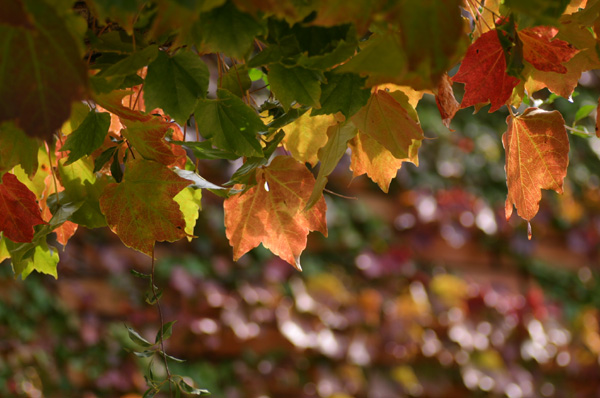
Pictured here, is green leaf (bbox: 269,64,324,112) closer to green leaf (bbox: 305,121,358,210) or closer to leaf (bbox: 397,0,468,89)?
green leaf (bbox: 305,121,358,210)

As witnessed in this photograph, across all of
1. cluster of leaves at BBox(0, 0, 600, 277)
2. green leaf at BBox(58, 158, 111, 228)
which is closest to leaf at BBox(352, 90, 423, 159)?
cluster of leaves at BBox(0, 0, 600, 277)

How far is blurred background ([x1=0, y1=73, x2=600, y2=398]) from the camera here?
1.76 m

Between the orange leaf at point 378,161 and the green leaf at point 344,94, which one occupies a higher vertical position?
the green leaf at point 344,94

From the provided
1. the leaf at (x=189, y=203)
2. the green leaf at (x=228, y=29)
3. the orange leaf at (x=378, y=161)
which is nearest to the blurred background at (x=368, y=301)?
the leaf at (x=189, y=203)

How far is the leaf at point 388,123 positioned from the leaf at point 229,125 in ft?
0.24

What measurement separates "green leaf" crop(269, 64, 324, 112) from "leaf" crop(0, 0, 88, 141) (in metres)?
0.16

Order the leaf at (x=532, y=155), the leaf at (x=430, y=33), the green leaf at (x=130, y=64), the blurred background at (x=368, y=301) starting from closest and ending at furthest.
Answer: the leaf at (x=430, y=33), the green leaf at (x=130, y=64), the leaf at (x=532, y=155), the blurred background at (x=368, y=301)

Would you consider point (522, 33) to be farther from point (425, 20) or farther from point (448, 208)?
point (448, 208)

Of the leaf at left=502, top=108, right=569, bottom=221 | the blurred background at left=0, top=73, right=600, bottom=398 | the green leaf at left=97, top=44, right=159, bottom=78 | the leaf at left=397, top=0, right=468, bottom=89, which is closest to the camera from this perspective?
the leaf at left=397, top=0, right=468, bottom=89

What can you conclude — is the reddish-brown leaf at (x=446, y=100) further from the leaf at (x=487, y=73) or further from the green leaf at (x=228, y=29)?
the green leaf at (x=228, y=29)

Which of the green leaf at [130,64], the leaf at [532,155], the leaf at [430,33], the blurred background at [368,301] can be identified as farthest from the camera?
the blurred background at [368,301]

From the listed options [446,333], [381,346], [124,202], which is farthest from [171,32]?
[446,333]

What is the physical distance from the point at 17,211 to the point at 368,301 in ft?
5.94

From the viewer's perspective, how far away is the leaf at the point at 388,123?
0.43 meters
